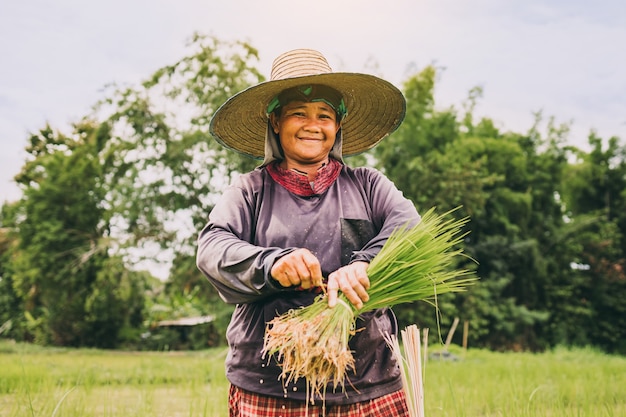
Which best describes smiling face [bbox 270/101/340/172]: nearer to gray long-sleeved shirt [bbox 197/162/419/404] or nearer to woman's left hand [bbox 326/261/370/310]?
gray long-sleeved shirt [bbox 197/162/419/404]

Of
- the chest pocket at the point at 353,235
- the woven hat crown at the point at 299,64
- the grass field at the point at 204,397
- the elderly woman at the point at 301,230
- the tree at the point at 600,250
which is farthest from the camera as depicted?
the tree at the point at 600,250

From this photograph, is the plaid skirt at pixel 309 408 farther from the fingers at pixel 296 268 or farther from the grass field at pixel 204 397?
the grass field at pixel 204 397

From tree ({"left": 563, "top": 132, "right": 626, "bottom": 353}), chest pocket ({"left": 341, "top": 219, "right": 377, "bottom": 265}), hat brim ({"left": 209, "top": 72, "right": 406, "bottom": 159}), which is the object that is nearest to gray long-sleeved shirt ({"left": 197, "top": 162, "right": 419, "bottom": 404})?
chest pocket ({"left": 341, "top": 219, "right": 377, "bottom": 265})

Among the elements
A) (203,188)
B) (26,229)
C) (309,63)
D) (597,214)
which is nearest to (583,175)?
(597,214)

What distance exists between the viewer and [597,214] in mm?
18953

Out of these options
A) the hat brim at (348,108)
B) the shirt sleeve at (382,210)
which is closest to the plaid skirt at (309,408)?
the shirt sleeve at (382,210)

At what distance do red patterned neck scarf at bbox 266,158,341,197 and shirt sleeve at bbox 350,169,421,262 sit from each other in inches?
4.0

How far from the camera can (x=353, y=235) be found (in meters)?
1.69

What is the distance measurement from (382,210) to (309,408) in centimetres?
57

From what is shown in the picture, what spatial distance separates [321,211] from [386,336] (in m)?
0.38

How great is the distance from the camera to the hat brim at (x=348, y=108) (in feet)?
5.98

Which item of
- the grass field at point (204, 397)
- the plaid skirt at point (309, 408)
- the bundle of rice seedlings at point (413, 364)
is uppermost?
the bundle of rice seedlings at point (413, 364)

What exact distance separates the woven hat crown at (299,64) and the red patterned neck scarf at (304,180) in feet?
0.88

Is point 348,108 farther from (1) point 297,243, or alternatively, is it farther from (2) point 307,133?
(1) point 297,243
